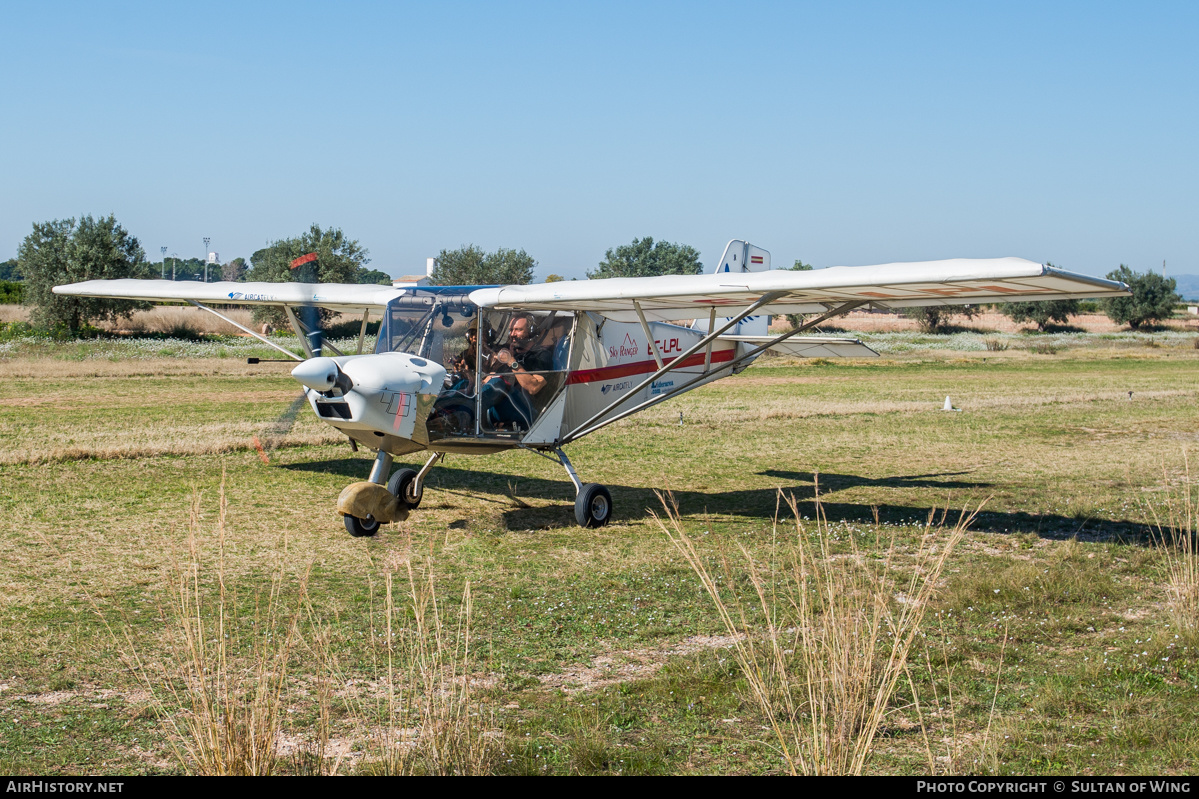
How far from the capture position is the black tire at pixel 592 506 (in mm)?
10656

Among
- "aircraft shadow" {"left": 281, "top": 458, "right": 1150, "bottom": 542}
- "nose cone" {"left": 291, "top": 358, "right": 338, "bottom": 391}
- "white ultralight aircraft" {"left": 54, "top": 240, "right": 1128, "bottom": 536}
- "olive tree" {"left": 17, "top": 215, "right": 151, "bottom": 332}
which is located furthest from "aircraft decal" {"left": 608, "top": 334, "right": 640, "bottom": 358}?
"olive tree" {"left": 17, "top": 215, "right": 151, "bottom": 332}

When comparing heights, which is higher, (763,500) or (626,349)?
(626,349)

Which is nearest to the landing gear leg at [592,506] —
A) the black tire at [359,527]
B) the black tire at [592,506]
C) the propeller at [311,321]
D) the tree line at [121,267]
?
the black tire at [592,506]

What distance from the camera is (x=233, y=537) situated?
962cm

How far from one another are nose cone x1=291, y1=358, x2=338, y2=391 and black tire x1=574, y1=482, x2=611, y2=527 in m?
3.10

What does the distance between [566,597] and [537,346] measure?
423cm

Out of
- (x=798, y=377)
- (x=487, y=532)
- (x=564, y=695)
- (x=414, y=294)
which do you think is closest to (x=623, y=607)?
(x=564, y=695)

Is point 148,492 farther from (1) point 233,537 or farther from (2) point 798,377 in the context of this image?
(2) point 798,377

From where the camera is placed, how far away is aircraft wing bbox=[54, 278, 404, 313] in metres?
12.6

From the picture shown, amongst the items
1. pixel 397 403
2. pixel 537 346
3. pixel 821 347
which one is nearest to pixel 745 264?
pixel 821 347

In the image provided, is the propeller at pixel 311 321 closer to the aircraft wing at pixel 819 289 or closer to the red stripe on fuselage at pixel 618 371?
the aircraft wing at pixel 819 289

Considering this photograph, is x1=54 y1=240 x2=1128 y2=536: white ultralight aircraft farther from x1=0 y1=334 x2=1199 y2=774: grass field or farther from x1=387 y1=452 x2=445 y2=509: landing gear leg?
x1=0 y1=334 x2=1199 y2=774: grass field

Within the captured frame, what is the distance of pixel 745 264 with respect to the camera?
49.2 feet

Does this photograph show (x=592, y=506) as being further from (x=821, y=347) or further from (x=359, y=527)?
(x=821, y=347)
